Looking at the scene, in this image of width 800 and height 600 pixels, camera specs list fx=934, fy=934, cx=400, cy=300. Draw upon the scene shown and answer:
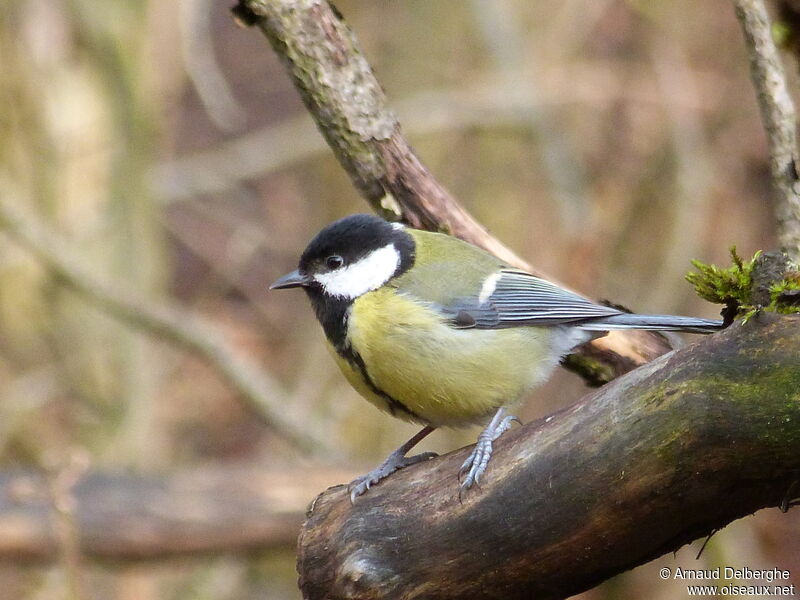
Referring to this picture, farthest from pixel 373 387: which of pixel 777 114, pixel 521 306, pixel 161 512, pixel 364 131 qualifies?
pixel 161 512

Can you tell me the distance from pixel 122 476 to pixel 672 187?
10.0 ft

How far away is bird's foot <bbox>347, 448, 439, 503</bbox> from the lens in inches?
88.3

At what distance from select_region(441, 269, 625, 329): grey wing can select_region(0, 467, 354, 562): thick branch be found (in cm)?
141

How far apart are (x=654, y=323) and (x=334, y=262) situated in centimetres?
92

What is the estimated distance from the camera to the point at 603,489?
5.59 feet

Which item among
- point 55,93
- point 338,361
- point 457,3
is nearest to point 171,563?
point 338,361

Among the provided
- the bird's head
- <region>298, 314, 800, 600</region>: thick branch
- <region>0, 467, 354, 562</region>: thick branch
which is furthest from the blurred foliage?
<region>298, 314, 800, 600</region>: thick branch

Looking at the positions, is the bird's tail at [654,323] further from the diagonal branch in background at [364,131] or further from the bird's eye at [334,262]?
the bird's eye at [334,262]

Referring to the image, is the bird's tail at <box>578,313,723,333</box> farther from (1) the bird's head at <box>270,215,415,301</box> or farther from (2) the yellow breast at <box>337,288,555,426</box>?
(1) the bird's head at <box>270,215,415,301</box>

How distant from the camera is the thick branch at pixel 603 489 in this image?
1.57 m

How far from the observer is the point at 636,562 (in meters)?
1.77

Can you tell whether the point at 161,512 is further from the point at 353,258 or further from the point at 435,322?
the point at 435,322

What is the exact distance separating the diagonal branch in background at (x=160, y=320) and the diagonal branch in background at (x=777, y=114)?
248 centimetres

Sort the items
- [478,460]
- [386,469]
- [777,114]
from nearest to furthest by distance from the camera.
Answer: [478,460]
[777,114]
[386,469]
